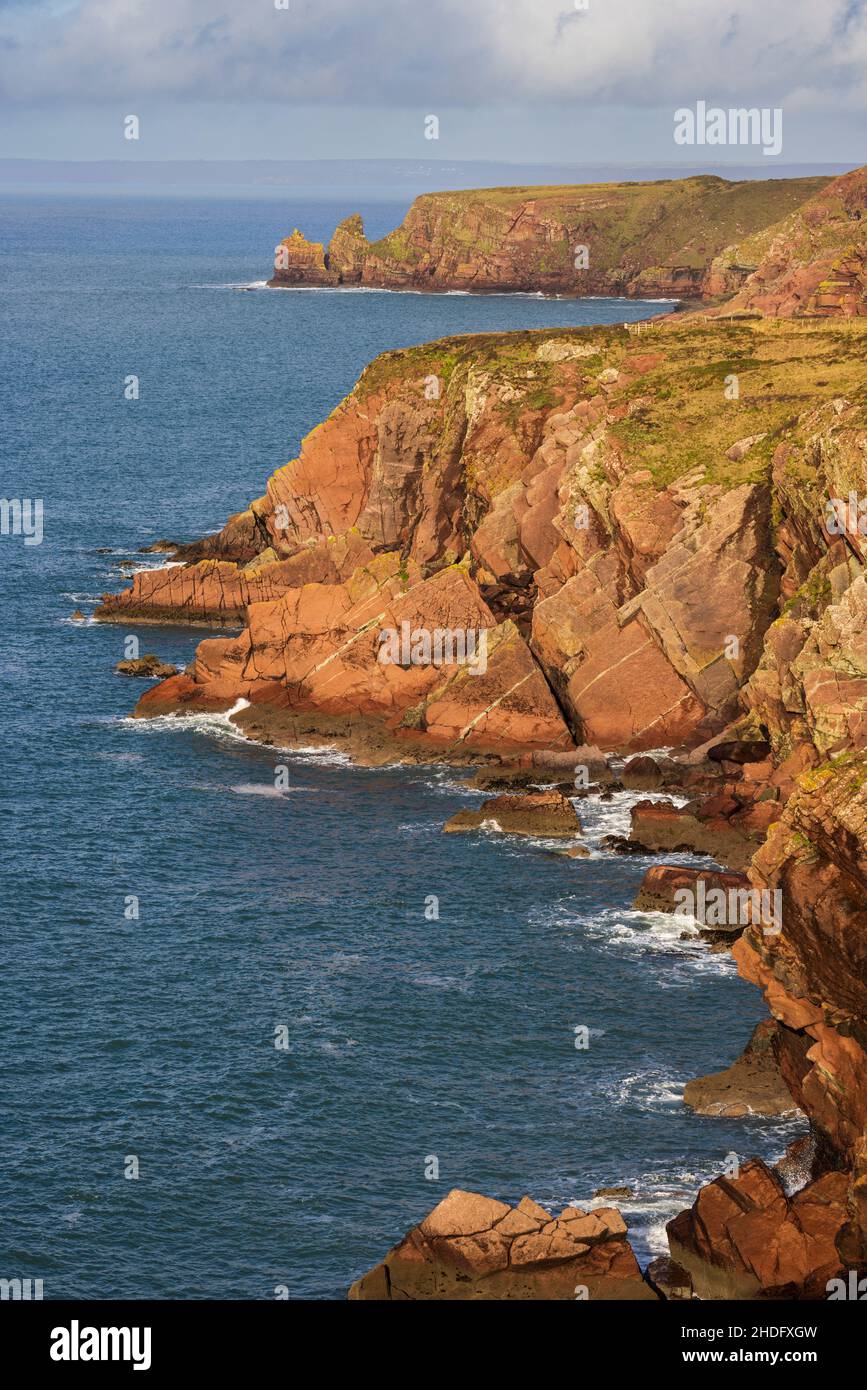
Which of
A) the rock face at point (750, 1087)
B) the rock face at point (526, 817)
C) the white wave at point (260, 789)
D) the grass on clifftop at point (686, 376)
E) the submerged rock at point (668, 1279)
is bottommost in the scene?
the submerged rock at point (668, 1279)

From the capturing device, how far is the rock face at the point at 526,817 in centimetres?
8675

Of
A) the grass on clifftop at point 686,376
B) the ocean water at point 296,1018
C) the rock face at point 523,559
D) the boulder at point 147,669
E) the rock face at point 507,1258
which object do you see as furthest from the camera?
the boulder at point 147,669

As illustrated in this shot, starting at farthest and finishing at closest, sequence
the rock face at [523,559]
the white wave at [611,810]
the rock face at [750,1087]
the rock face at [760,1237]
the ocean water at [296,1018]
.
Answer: the rock face at [523,559] < the white wave at [611,810] < the rock face at [750,1087] < the ocean water at [296,1018] < the rock face at [760,1237]

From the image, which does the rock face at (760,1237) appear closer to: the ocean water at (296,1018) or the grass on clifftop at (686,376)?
the ocean water at (296,1018)

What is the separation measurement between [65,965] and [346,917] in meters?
12.0

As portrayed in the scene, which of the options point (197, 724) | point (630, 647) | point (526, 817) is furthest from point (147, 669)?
point (526, 817)

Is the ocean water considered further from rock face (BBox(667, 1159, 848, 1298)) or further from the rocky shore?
the rocky shore

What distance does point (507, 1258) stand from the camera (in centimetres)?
4944

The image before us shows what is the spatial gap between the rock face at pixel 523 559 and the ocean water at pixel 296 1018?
5.70 m

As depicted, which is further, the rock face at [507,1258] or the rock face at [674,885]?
the rock face at [674,885]

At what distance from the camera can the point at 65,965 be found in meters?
73.9

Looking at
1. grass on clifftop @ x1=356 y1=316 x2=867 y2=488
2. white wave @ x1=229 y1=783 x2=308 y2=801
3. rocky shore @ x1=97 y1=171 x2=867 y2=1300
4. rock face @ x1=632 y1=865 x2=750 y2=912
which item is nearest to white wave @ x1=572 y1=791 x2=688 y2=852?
rocky shore @ x1=97 y1=171 x2=867 y2=1300

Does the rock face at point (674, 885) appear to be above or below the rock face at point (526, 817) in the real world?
below

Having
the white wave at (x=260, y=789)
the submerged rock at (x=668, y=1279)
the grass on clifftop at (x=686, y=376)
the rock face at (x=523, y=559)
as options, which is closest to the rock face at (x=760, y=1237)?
the submerged rock at (x=668, y=1279)
